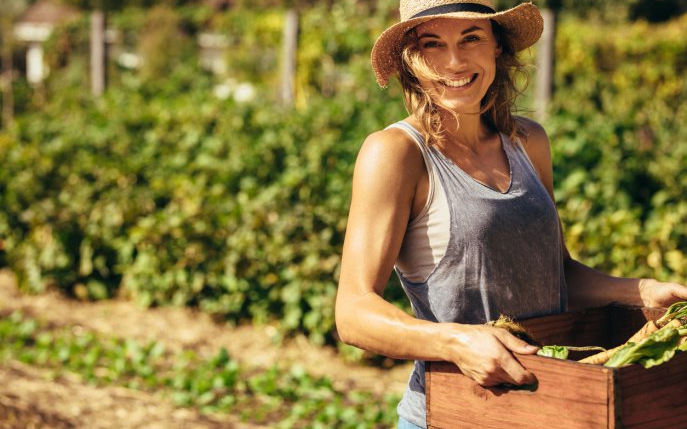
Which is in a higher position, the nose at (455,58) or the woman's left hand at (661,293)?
the nose at (455,58)

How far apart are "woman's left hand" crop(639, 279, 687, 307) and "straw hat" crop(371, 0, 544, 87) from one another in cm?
68

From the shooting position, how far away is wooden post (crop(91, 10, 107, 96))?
460 inches

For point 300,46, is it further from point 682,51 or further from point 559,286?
point 559,286

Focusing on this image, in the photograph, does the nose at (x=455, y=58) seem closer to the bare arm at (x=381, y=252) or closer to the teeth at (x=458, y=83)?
the teeth at (x=458, y=83)

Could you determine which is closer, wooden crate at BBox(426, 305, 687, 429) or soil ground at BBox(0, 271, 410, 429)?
wooden crate at BBox(426, 305, 687, 429)

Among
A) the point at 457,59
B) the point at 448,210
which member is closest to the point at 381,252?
the point at 448,210

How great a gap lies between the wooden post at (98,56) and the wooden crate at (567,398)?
33.8 feet

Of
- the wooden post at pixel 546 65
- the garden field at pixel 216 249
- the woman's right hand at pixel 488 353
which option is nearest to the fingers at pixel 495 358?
the woman's right hand at pixel 488 353

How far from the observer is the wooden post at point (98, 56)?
11.7 meters

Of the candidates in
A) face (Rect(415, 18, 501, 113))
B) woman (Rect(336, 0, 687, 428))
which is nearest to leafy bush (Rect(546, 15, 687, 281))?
woman (Rect(336, 0, 687, 428))

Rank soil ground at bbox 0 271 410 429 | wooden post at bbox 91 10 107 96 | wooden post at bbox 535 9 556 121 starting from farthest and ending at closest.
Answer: wooden post at bbox 91 10 107 96 < wooden post at bbox 535 9 556 121 < soil ground at bbox 0 271 410 429

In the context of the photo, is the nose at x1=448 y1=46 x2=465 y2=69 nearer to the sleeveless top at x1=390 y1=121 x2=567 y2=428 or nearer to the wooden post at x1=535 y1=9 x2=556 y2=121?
the sleeveless top at x1=390 y1=121 x2=567 y2=428

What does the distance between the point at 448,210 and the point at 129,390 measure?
11.5ft

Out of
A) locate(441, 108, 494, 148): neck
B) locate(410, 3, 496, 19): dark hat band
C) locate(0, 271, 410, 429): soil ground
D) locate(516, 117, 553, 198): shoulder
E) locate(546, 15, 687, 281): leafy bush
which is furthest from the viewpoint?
locate(546, 15, 687, 281): leafy bush
